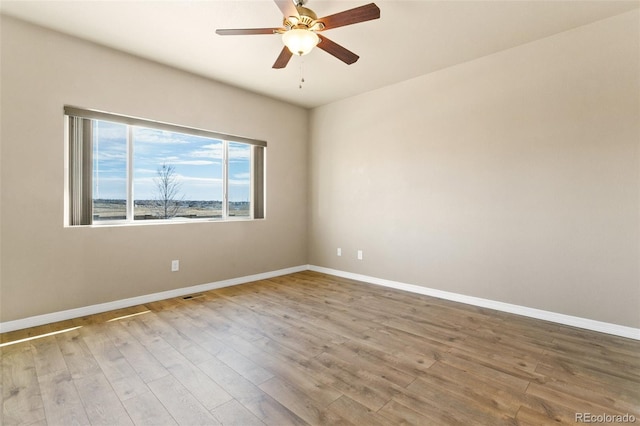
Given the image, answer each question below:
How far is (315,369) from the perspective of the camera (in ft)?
6.81

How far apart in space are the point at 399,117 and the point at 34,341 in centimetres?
449

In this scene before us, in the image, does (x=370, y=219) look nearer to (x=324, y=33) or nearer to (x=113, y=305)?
(x=324, y=33)

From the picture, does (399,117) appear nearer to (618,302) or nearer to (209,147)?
(209,147)

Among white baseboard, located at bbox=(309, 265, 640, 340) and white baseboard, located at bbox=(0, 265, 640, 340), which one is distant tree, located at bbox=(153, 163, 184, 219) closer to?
white baseboard, located at bbox=(0, 265, 640, 340)

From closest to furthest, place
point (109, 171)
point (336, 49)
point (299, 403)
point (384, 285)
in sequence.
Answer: point (299, 403), point (336, 49), point (109, 171), point (384, 285)

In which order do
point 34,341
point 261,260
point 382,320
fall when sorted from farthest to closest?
point 261,260 → point 382,320 → point 34,341

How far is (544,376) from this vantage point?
6.54 feet

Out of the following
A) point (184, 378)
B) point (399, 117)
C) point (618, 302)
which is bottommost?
point (184, 378)

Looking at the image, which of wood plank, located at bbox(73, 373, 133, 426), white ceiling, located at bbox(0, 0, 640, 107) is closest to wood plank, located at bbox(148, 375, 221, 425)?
wood plank, located at bbox(73, 373, 133, 426)

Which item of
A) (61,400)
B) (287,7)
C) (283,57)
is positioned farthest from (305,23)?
(61,400)

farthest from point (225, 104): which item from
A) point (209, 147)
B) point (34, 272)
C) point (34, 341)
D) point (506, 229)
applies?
point (506, 229)

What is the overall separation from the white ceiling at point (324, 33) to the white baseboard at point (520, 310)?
2.74 meters

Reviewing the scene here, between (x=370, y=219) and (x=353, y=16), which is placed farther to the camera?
(x=370, y=219)

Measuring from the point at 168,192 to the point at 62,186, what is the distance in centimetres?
104
